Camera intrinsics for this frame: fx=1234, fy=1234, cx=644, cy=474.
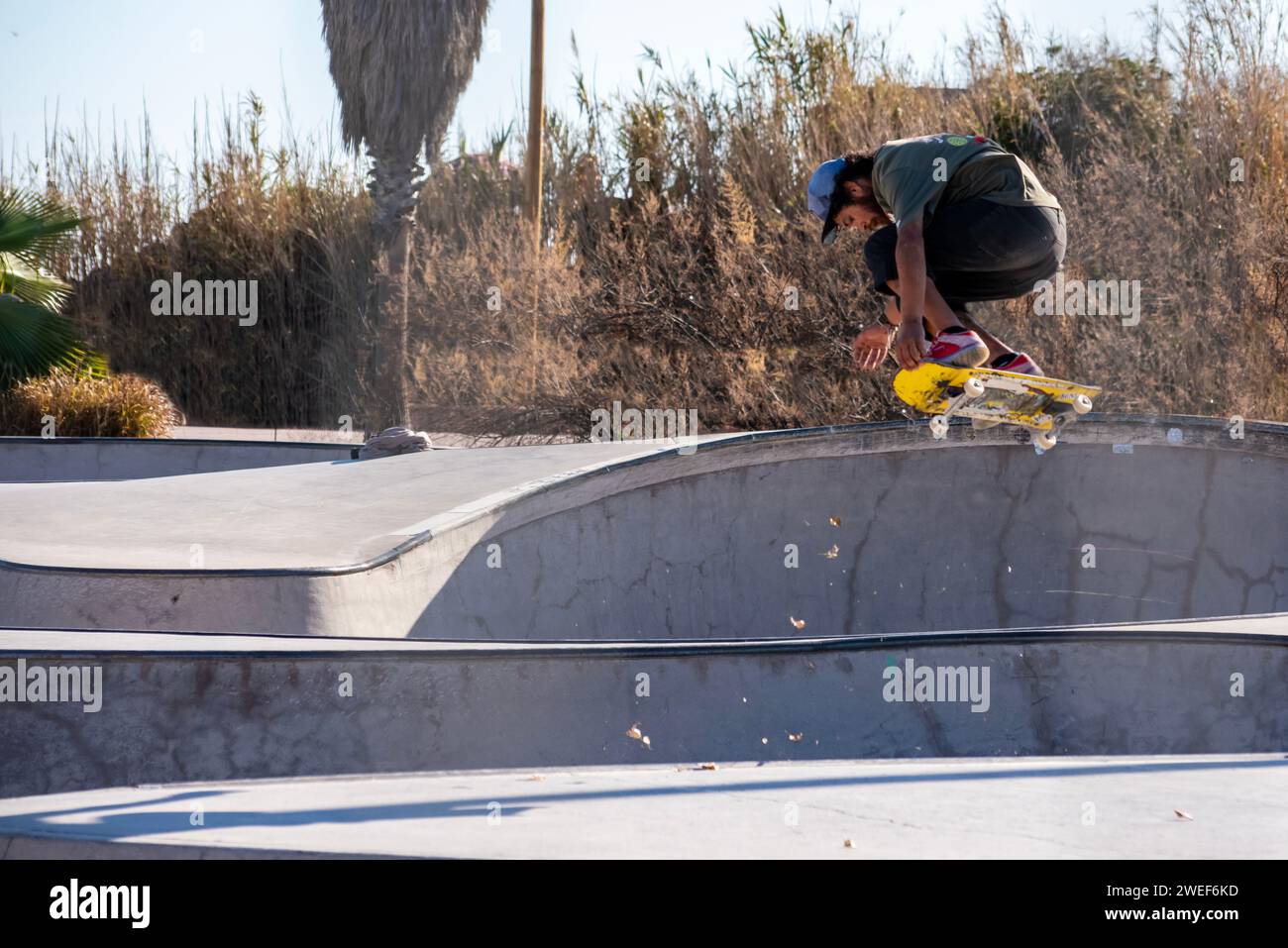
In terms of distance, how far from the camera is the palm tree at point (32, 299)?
13344 millimetres

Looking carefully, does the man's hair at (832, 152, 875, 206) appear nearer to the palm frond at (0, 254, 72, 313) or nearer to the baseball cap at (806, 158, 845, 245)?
the baseball cap at (806, 158, 845, 245)

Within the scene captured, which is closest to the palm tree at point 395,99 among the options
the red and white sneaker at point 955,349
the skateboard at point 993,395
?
the skateboard at point 993,395

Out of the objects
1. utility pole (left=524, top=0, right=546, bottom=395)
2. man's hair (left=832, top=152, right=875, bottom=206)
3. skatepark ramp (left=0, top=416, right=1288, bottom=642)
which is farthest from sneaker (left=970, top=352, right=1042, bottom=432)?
utility pole (left=524, top=0, right=546, bottom=395)

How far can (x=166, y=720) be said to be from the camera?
346 centimetres

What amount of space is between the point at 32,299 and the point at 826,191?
12339 millimetres

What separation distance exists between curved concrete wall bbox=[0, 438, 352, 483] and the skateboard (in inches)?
265

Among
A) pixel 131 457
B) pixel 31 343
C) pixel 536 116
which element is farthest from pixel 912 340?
pixel 536 116

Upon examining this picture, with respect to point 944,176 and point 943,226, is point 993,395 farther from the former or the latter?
point 944,176

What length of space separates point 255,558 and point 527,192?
443 inches

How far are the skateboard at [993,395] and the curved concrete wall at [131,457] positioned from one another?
22.0 ft

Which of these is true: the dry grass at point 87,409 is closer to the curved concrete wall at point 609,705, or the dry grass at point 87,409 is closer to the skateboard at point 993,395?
the curved concrete wall at point 609,705

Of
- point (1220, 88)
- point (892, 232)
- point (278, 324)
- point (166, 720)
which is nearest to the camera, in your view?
point (166, 720)

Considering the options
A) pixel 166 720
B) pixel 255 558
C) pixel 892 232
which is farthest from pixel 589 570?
pixel 166 720
